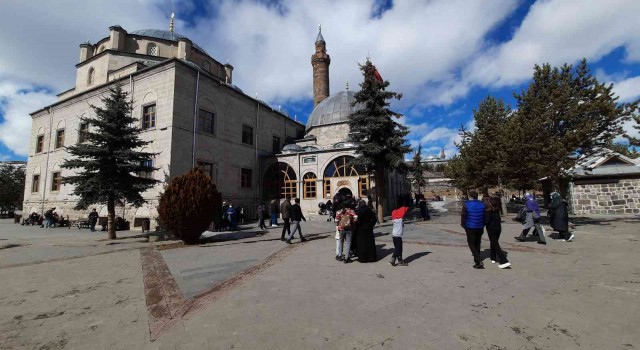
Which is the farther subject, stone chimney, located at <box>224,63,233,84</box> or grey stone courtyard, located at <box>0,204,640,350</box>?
stone chimney, located at <box>224,63,233,84</box>

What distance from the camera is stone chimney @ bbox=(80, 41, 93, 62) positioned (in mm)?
26364

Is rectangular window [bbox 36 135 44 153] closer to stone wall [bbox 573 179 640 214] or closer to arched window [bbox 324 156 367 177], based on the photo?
arched window [bbox 324 156 367 177]

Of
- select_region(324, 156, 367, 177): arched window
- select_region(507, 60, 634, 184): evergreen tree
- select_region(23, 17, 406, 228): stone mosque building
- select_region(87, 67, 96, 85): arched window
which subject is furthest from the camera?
select_region(87, 67, 96, 85): arched window

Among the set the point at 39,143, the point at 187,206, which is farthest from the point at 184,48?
the point at 187,206

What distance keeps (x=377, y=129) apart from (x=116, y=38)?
2401cm

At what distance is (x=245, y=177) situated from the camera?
2439 cm

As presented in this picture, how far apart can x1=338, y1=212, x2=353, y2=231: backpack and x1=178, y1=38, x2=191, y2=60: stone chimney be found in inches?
1004

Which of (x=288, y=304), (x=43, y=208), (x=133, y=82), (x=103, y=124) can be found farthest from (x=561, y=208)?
(x=43, y=208)

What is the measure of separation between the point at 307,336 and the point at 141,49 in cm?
3084

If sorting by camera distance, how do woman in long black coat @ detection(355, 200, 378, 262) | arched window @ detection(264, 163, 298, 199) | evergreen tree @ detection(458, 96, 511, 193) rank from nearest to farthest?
woman in long black coat @ detection(355, 200, 378, 262) < evergreen tree @ detection(458, 96, 511, 193) < arched window @ detection(264, 163, 298, 199)

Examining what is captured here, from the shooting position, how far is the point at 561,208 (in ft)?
30.2

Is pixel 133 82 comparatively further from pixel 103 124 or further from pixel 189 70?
pixel 103 124

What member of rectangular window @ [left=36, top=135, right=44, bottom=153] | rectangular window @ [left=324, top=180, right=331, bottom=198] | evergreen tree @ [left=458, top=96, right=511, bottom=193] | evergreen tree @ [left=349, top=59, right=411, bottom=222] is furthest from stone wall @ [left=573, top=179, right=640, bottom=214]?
rectangular window @ [left=36, top=135, right=44, bottom=153]

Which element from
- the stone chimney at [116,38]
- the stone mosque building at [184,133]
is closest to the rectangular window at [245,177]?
the stone mosque building at [184,133]
